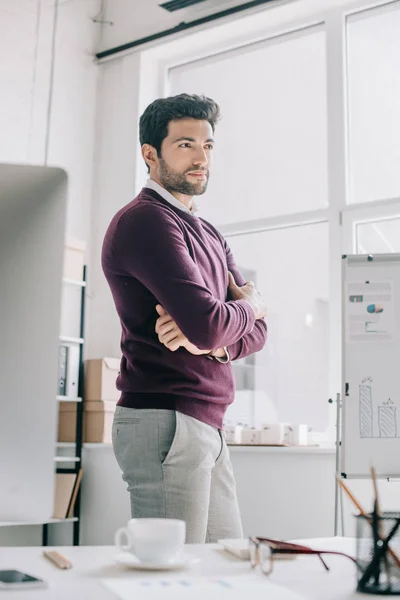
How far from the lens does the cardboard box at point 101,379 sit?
3.95 metres

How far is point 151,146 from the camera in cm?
195

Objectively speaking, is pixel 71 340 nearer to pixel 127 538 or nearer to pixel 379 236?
pixel 379 236

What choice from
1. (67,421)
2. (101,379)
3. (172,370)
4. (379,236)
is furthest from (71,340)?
(172,370)

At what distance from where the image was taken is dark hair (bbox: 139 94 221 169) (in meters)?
1.92

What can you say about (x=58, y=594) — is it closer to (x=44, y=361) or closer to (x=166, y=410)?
(x=44, y=361)

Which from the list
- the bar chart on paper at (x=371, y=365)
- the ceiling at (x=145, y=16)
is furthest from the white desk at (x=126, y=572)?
the ceiling at (x=145, y=16)

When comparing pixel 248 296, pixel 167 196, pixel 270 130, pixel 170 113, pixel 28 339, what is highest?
pixel 270 130

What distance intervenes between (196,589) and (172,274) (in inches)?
33.6

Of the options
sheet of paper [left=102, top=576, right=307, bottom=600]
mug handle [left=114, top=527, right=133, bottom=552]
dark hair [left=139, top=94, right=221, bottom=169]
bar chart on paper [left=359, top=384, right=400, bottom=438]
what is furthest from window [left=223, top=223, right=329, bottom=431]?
sheet of paper [left=102, top=576, right=307, bottom=600]

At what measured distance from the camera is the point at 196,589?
2.79 ft

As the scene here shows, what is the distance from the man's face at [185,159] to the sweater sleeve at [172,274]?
0.19 m

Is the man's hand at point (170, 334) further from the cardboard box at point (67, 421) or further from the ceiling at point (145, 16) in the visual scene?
the ceiling at point (145, 16)

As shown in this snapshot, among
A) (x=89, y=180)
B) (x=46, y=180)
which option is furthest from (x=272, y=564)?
(x=89, y=180)

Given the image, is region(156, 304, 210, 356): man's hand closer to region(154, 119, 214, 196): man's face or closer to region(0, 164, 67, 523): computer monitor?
region(154, 119, 214, 196): man's face
